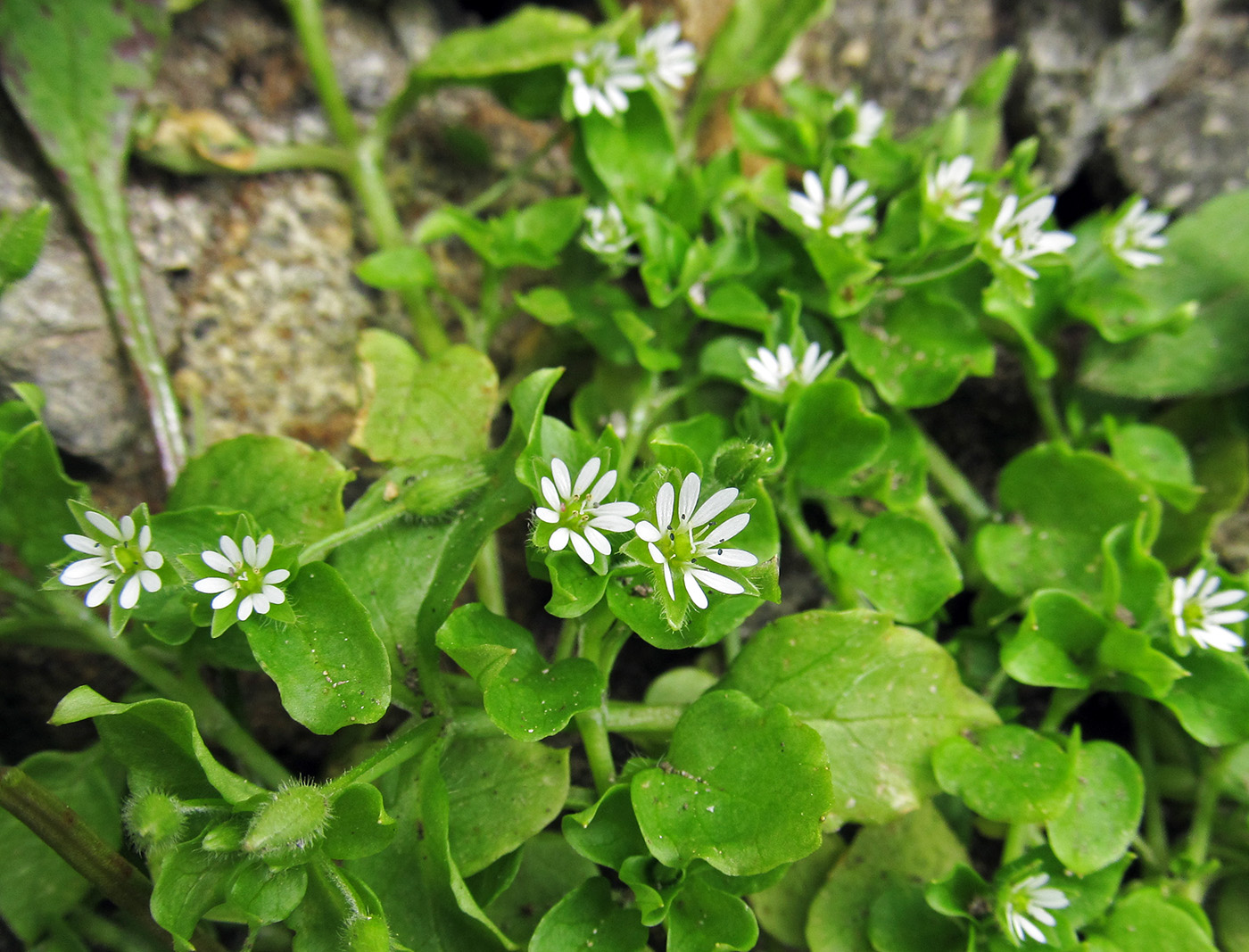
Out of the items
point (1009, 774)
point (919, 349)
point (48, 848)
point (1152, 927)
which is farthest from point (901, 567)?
point (48, 848)

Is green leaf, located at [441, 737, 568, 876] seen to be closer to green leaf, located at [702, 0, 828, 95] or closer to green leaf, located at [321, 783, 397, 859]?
green leaf, located at [321, 783, 397, 859]

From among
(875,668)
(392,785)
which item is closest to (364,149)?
(392,785)

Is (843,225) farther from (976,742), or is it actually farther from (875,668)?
Answer: (976,742)

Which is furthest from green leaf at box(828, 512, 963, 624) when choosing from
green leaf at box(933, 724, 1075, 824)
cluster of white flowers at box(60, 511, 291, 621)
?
cluster of white flowers at box(60, 511, 291, 621)

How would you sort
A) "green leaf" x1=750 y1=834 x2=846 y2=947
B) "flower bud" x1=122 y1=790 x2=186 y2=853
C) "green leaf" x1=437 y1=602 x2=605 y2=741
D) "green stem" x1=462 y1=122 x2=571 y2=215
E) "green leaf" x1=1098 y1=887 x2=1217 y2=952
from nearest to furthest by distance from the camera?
1. "flower bud" x1=122 y1=790 x2=186 y2=853
2. "green leaf" x1=437 y1=602 x2=605 y2=741
3. "green leaf" x1=1098 y1=887 x2=1217 y2=952
4. "green leaf" x1=750 y1=834 x2=846 y2=947
5. "green stem" x1=462 y1=122 x2=571 y2=215

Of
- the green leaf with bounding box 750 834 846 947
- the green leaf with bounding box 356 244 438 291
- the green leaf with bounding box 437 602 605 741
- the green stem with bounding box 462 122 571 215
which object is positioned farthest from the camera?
the green stem with bounding box 462 122 571 215

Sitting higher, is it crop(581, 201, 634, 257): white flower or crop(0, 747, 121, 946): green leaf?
crop(581, 201, 634, 257): white flower
